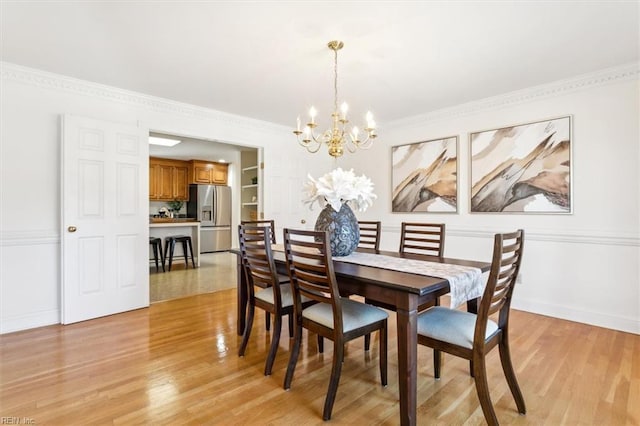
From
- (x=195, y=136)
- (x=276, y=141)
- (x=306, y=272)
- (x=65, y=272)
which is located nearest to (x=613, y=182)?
(x=306, y=272)

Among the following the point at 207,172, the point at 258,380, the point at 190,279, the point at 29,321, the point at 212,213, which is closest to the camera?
the point at 258,380

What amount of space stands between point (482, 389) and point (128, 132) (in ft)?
12.2

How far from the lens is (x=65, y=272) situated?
301cm

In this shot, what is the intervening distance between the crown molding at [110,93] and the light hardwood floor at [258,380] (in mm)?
2240

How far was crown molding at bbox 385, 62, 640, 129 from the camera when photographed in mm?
2889

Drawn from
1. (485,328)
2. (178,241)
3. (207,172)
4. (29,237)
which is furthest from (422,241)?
(207,172)

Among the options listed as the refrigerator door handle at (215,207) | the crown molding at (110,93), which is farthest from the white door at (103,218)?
the refrigerator door handle at (215,207)

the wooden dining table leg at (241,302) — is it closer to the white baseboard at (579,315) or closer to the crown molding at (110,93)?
the crown molding at (110,93)

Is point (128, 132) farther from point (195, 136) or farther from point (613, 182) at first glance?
point (613, 182)

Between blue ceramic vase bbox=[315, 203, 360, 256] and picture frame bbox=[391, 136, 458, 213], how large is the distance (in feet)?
7.24

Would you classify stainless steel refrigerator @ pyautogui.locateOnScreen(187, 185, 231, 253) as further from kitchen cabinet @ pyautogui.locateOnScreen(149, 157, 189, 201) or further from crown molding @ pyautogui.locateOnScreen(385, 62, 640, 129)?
crown molding @ pyautogui.locateOnScreen(385, 62, 640, 129)

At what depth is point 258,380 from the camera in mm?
2062

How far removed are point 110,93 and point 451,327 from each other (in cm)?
375

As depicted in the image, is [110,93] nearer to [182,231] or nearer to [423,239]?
[182,231]
